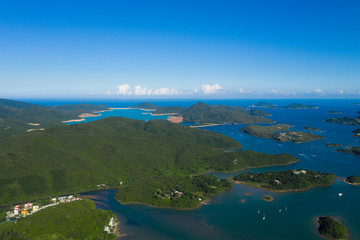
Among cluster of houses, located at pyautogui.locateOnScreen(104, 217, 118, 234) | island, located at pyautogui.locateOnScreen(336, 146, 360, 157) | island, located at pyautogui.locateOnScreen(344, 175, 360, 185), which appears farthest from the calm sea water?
island, located at pyautogui.locateOnScreen(336, 146, 360, 157)

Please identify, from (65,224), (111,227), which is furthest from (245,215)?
(65,224)

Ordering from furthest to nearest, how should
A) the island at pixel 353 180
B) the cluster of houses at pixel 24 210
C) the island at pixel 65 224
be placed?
the island at pixel 353 180 → the cluster of houses at pixel 24 210 → the island at pixel 65 224

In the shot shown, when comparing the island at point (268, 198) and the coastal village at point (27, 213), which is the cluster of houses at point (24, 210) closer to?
the coastal village at point (27, 213)

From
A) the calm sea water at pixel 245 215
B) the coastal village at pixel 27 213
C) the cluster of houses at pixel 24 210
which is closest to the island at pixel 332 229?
the calm sea water at pixel 245 215

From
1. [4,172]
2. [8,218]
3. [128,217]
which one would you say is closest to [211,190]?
[128,217]

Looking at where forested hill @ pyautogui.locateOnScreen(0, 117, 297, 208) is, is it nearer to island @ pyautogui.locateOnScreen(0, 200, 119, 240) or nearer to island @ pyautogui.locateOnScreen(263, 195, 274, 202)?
island @ pyautogui.locateOnScreen(263, 195, 274, 202)

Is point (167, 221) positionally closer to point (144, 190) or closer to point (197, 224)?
point (197, 224)

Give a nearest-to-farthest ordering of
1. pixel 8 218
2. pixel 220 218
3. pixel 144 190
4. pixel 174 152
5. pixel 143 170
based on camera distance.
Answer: pixel 8 218 → pixel 220 218 → pixel 144 190 → pixel 143 170 → pixel 174 152
